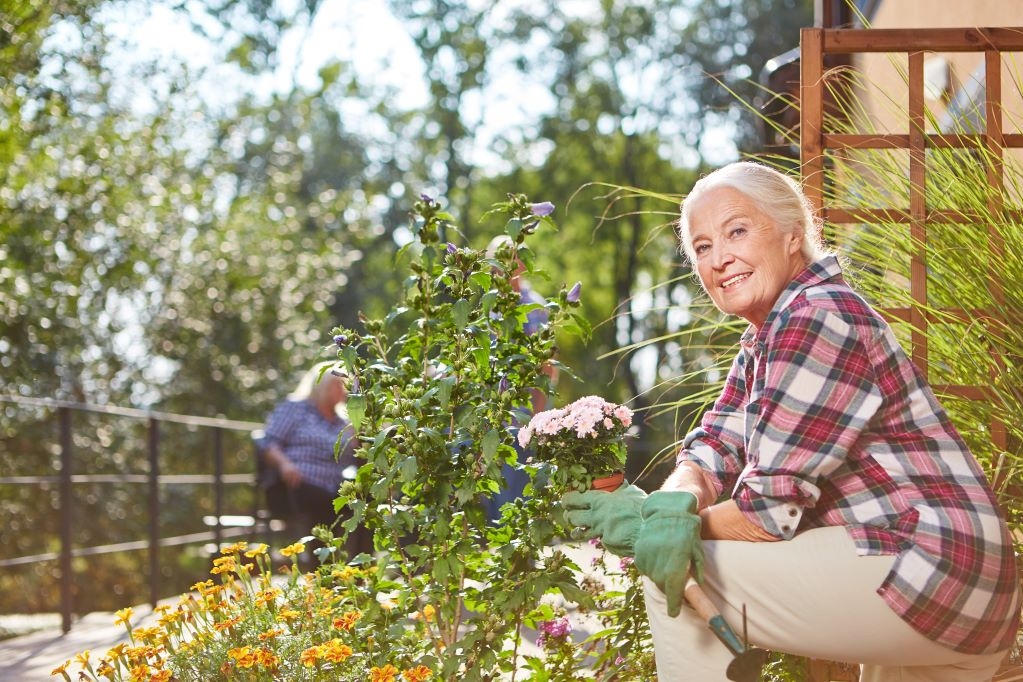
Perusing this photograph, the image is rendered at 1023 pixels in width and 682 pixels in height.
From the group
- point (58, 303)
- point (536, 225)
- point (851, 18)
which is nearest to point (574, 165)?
point (58, 303)

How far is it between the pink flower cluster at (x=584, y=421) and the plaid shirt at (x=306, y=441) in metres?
3.77

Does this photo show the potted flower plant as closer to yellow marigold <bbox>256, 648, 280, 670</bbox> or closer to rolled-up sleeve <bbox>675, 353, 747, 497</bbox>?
rolled-up sleeve <bbox>675, 353, 747, 497</bbox>

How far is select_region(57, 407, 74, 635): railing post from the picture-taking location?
17.5 feet

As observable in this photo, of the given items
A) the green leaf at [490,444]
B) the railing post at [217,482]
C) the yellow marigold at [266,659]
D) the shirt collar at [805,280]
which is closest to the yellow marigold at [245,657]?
the yellow marigold at [266,659]

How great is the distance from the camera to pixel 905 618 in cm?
182

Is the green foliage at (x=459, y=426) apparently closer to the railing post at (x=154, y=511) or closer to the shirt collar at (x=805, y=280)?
the shirt collar at (x=805, y=280)

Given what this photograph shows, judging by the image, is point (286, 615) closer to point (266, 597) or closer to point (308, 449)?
point (266, 597)

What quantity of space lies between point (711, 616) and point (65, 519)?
14.5 ft

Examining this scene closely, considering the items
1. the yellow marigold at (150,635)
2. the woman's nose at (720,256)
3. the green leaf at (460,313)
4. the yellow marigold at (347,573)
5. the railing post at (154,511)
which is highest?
the woman's nose at (720,256)

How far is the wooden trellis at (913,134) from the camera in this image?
2.63 meters

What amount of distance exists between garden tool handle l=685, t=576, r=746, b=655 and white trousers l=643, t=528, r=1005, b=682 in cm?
5

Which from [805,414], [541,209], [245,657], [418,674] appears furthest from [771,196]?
[245,657]

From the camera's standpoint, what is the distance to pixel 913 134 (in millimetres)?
2740

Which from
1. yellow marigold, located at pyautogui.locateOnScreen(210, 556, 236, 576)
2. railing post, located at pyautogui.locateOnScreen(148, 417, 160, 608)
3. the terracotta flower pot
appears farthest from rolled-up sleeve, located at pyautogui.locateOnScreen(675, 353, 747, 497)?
railing post, located at pyautogui.locateOnScreen(148, 417, 160, 608)
